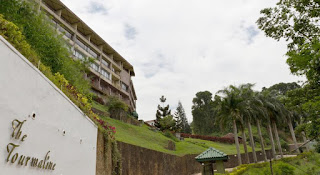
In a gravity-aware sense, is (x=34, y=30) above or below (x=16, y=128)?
above

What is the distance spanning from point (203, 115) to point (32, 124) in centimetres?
6357

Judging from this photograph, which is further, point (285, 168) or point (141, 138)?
point (141, 138)

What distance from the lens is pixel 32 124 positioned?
5.92m

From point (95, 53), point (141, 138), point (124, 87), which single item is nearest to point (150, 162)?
point (141, 138)

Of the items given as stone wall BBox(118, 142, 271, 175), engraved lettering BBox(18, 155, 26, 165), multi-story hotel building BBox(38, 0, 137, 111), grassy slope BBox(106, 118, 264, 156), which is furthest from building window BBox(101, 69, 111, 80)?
engraved lettering BBox(18, 155, 26, 165)

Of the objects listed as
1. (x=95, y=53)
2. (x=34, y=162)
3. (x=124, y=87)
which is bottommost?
Result: (x=34, y=162)

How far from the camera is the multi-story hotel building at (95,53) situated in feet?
119

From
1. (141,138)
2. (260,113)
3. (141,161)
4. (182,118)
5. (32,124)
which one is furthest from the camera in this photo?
(182,118)

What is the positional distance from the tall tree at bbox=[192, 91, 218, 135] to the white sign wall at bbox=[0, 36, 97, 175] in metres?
57.7

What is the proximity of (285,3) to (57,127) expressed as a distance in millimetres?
10690

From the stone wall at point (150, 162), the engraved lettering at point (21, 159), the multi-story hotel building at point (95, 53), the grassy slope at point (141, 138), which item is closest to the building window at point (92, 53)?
the multi-story hotel building at point (95, 53)

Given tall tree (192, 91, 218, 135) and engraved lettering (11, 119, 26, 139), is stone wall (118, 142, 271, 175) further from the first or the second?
tall tree (192, 91, 218, 135)

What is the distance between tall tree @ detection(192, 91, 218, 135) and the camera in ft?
213

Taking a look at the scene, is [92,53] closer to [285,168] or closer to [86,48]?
[86,48]
